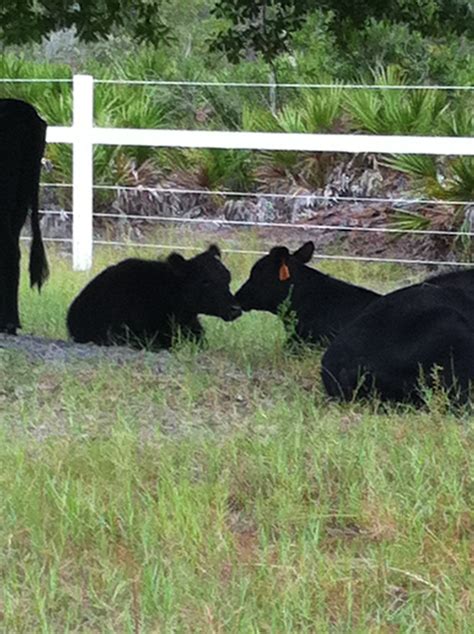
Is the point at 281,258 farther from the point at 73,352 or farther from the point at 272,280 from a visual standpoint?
the point at 73,352

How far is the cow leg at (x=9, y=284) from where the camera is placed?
9.84 metres

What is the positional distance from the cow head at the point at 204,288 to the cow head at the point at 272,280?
105 mm

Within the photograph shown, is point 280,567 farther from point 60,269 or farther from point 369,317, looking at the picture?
point 60,269

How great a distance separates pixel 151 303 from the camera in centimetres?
995

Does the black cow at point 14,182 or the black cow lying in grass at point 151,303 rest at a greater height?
the black cow at point 14,182

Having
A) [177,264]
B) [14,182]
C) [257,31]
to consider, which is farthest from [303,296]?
[257,31]

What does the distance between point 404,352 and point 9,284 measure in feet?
10.3

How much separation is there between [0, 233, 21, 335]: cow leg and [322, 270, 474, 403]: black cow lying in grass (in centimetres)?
269

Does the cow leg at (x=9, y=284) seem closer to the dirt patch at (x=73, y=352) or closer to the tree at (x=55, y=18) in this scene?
the dirt patch at (x=73, y=352)

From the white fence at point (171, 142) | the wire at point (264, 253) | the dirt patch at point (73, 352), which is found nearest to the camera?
the dirt patch at point (73, 352)

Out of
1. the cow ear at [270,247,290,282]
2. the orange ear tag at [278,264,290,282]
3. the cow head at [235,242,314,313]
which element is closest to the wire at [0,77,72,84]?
the cow head at [235,242,314,313]

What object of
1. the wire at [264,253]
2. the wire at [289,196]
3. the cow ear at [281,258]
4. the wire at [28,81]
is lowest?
the wire at [264,253]

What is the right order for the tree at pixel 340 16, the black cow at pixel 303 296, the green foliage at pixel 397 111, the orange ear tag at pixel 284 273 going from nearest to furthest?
the black cow at pixel 303 296
the orange ear tag at pixel 284 273
the tree at pixel 340 16
the green foliage at pixel 397 111

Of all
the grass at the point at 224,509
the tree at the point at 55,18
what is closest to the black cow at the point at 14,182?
the tree at the point at 55,18
